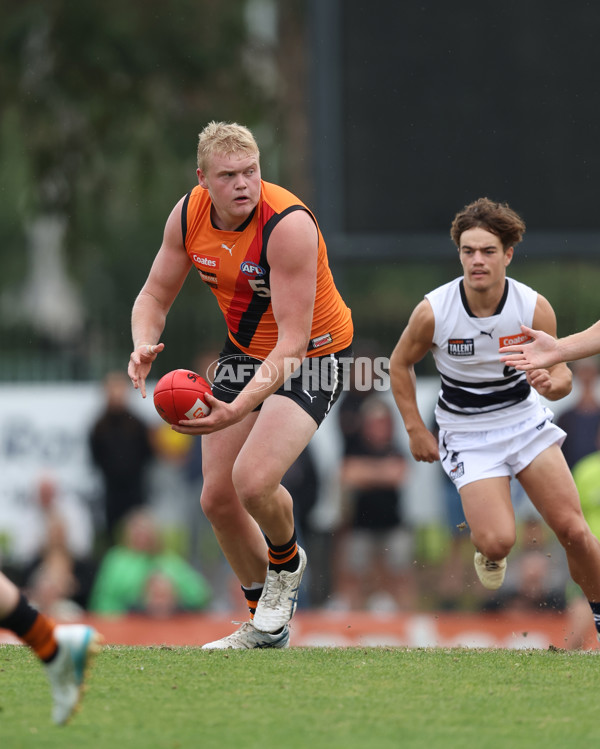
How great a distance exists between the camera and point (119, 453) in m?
11.7

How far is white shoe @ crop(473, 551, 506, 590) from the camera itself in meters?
6.95

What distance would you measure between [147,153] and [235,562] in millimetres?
13229

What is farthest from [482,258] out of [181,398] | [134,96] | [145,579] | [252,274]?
[134,96]

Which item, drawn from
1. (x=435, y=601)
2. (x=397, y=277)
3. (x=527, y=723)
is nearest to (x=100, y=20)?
(x=397, y=277)

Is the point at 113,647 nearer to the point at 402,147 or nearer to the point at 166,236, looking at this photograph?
the point at 166,236

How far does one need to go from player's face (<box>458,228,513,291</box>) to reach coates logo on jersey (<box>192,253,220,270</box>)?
136 cm

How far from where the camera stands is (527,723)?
479cm

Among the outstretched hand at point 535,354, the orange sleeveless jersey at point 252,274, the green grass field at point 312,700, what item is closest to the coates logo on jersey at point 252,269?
the orange sleeveless jersey at point 252,274

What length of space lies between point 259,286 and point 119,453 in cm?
579

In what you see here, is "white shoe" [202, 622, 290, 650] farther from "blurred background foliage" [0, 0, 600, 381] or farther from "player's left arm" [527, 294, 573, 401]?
"blurred background foliage" [0, 0, 600, 381]

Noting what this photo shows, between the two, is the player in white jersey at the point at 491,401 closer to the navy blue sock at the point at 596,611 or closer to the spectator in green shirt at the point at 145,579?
the navy blue sock at the point at 596,611

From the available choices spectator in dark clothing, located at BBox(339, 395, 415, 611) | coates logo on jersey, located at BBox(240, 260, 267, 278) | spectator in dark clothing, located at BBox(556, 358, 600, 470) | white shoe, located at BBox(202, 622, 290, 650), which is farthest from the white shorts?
spectator in dark clothing, located at BBox(339, 395, 415, 611)

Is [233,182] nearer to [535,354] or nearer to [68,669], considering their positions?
[535,354]

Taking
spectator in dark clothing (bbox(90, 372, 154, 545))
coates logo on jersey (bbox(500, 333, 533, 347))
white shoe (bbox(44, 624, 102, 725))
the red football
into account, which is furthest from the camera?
spectator in dark clothing (bbox(90, 372, 154, 545))
